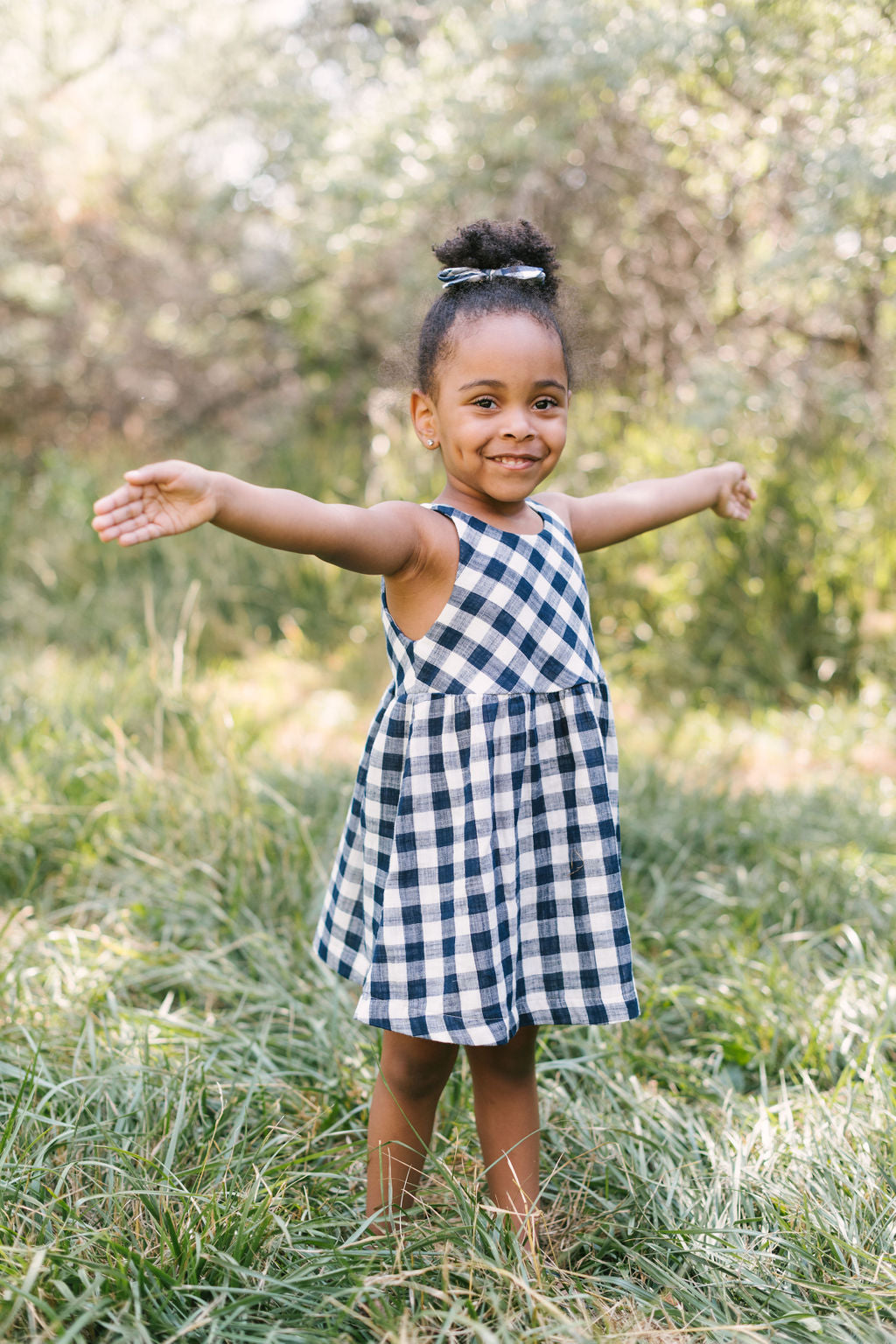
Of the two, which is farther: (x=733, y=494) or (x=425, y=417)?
(x=733, y=494)

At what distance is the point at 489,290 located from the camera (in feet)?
5.65

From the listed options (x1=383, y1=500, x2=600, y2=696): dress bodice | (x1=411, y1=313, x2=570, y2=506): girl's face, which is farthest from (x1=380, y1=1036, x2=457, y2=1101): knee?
(x1=411, y1=313, x2=570, y2=506): girl's face

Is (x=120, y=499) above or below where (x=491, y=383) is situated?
below

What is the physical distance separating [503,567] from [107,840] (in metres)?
1.87

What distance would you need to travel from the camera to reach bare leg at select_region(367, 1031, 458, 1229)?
1.75 meters

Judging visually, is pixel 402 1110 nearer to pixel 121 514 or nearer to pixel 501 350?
pixel 121 514

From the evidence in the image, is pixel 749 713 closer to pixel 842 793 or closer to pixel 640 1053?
pixel 842 793

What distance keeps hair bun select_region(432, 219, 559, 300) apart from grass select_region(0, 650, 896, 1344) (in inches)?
58.1

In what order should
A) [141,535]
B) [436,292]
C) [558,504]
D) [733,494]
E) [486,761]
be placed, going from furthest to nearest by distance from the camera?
[436,292]
[733,494]
[558,504]
[486,761]
[141,535]

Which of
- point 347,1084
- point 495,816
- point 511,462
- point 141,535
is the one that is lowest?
point 347,1084

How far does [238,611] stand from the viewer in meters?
5.92

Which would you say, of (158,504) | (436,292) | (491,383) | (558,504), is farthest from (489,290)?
(436,292)

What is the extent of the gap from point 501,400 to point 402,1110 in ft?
3.79

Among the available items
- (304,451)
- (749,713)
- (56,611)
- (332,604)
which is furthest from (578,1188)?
(304,451)
